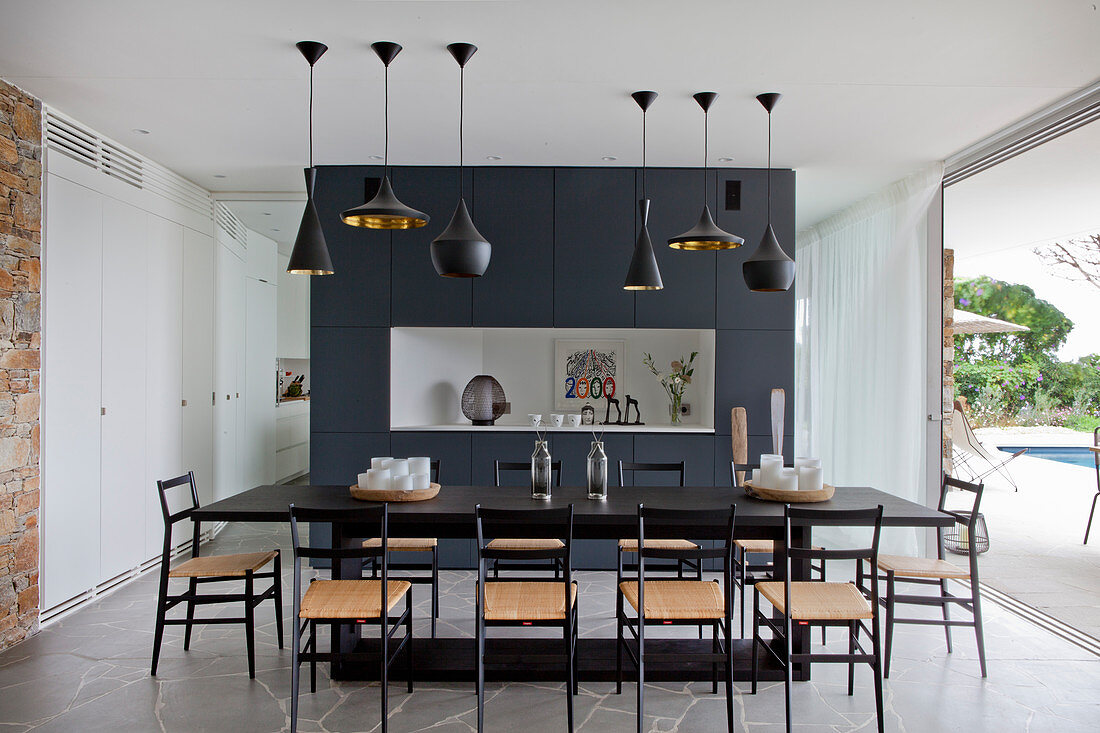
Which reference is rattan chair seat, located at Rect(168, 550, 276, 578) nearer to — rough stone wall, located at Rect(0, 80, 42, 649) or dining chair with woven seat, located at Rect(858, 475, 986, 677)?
rough stone wall, located at Rect(0, 80, 42, 649)

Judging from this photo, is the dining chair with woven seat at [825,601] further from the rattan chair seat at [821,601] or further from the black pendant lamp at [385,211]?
the black pendant lamp at [385,211]

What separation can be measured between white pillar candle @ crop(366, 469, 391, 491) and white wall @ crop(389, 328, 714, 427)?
6.42ft

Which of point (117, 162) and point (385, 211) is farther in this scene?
point (117, 162)

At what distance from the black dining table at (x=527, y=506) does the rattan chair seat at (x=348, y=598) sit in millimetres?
204

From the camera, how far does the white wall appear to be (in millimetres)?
5609

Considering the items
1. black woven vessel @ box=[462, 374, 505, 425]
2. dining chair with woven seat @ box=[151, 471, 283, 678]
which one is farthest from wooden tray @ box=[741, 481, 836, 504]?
black woven vessel @ box=[462, 374, 505, 425]

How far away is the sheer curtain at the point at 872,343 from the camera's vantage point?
525 cm

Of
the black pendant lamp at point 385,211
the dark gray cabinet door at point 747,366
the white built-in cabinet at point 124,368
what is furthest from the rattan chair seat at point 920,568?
the white built-in cabinet at point 124,368

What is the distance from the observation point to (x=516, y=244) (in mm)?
5254

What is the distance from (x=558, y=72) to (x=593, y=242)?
1817mm

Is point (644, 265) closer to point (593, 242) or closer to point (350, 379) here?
point (593, 242)

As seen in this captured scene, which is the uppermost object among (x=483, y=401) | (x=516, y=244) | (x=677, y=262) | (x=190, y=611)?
(x=516, y=244)

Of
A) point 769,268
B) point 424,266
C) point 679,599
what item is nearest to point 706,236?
point 769,268

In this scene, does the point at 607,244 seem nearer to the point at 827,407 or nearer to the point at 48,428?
the point at 827,407
